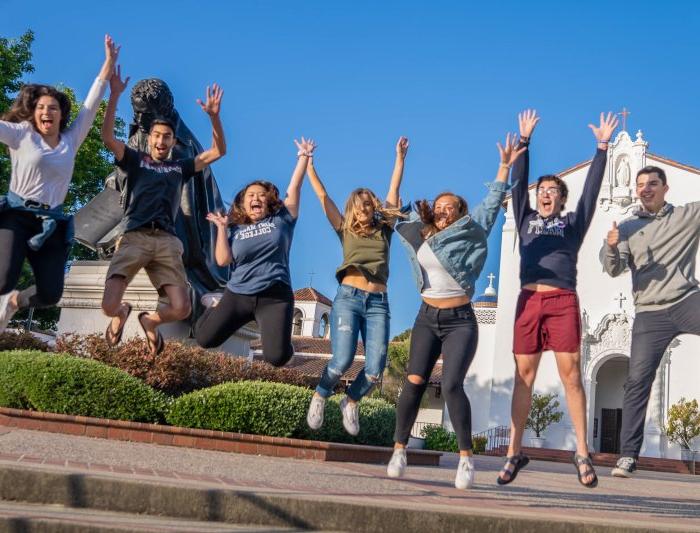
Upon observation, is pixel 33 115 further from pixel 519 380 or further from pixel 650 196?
pixel 650 196

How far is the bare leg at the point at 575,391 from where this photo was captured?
20.0 ft

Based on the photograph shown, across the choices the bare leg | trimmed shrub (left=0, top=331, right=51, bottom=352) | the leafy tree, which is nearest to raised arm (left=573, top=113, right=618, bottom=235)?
the bare leg

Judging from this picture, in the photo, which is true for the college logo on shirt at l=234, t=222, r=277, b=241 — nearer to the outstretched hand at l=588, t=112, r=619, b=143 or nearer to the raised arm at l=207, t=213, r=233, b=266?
the raised arm at l=207, t=213, r=233, b=266

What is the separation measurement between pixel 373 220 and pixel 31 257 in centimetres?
274

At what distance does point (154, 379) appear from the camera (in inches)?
401

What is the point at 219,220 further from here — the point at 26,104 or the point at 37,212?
the point at 26,104

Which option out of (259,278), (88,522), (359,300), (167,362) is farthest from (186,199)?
(88,522)

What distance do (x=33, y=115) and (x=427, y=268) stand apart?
3.36 meters

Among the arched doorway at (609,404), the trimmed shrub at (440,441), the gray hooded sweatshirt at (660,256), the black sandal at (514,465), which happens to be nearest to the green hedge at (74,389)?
the black sandal at (514,465)

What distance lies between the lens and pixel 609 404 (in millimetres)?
35906

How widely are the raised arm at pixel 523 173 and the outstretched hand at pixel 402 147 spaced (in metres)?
1.07

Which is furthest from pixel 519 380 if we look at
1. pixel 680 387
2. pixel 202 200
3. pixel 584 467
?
pixel 680 387

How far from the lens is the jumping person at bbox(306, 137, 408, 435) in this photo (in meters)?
6.54

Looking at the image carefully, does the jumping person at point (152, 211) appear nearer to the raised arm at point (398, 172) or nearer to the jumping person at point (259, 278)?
the jumping person at point (259, 278)
